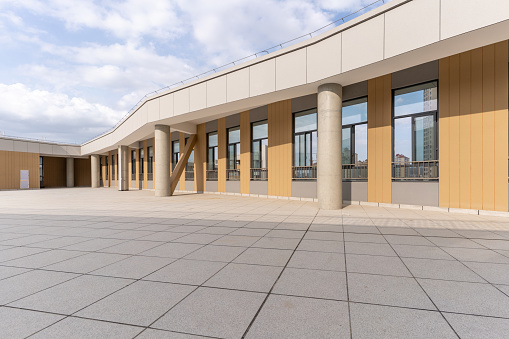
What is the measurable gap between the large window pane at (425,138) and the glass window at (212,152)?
43.0ft

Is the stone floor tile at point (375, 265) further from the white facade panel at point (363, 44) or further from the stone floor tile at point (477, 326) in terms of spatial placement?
the white facade panel at point (363, 44)

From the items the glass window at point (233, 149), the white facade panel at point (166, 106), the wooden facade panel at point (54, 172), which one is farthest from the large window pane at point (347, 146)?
the wooden facade panel at point (54, 172)

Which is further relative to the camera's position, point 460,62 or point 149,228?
point 460,62

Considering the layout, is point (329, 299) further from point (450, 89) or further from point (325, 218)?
point (450, 89)

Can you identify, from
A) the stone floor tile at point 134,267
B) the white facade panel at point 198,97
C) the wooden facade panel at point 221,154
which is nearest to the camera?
the stone floor tile at point 134,267

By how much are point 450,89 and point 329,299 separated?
32.3 feet

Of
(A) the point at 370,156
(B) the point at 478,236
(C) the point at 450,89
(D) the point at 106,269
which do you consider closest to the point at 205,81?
(A) the point at 370,156

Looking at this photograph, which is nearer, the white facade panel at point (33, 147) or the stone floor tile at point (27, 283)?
the stone floor tile at point (27, 283)

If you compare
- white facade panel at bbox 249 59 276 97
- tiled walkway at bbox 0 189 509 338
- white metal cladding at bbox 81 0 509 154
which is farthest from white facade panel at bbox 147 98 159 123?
tiled walkway at bbox 0 189 509 338

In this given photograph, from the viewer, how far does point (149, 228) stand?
677cm

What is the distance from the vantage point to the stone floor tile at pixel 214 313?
7.42ft

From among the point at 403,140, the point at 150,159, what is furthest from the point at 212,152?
the point at 403,140

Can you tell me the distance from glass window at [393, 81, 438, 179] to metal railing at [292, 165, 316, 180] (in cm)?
405

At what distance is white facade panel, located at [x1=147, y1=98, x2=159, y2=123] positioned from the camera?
16656mm
